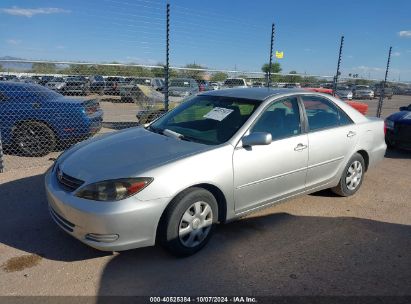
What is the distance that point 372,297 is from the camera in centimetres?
288

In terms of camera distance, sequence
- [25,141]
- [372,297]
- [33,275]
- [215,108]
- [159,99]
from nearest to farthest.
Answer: [372,297]
[33,275]
[215,108]
[25,141]
[159,99]

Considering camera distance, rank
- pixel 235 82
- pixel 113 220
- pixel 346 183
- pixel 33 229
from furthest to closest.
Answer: pixel 235 82 → pixel 346 183 → pixel 33 229 → pixel 113 220

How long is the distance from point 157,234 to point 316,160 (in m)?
2.19

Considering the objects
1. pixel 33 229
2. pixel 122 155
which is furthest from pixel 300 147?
pixel 33 229

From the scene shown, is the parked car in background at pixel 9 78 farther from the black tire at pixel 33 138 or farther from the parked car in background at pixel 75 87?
the parked car in background at pixel 75 87

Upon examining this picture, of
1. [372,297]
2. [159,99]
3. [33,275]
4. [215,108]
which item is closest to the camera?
[372,297]

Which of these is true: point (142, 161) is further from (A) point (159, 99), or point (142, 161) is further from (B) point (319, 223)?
(A) point (159, 99)

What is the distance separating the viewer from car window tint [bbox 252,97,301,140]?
3.91 metres

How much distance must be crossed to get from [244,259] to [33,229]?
7.45ft

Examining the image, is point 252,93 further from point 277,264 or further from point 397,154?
point 397,154

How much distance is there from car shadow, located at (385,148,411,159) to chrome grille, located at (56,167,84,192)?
6965mm

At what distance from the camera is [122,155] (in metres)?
3.40

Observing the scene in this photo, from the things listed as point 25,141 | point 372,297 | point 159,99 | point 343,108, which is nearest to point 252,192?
point 372,297

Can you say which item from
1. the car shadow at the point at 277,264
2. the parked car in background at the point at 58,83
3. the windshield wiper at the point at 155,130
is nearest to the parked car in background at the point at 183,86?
the parked car in background at the point at 58,83
